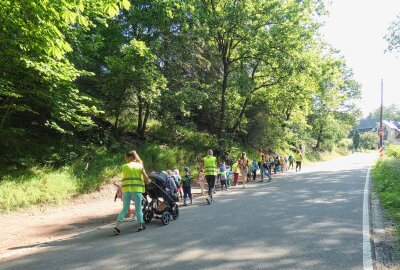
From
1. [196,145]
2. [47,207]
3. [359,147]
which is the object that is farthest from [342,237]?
[359,147]

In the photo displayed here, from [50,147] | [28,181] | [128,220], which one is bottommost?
[128,220]

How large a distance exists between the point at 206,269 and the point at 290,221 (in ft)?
12.1

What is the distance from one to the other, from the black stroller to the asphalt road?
0.87ft

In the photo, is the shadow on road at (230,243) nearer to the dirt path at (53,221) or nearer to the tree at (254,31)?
the dirt path at (53,221)

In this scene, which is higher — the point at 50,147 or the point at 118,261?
the point at 50,147

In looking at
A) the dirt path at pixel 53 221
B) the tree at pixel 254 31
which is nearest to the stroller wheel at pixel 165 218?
the dirt path at pixel 53 221

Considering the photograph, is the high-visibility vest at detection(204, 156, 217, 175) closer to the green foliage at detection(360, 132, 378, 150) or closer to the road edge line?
the road edge line

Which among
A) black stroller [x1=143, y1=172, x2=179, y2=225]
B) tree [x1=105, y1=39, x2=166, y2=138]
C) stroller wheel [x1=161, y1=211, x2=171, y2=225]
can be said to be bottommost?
stroller wheel [x1=161, y1=211, x2=171, y2=225]

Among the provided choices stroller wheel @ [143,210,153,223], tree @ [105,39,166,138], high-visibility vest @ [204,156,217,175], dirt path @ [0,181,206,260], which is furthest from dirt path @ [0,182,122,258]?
tree @ [105,39,166,138]

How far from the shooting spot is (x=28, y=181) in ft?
38.6

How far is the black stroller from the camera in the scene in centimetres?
871

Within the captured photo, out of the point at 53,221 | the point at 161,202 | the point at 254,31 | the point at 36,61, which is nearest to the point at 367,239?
the point at 161,202

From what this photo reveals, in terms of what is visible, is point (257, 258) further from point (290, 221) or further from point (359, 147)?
point (359, 147)

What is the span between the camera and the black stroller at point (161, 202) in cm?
871
